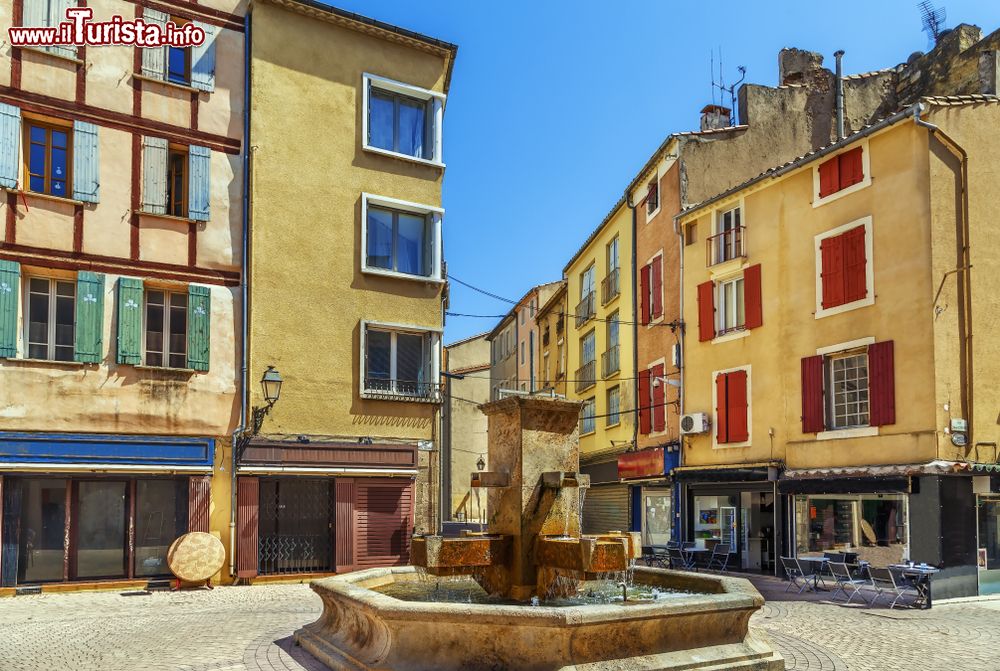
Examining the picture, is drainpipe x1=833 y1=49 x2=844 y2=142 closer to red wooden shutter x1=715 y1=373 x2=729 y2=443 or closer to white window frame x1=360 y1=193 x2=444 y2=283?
red wooden shutter x1=715 y1=373 x2=729 y2=443

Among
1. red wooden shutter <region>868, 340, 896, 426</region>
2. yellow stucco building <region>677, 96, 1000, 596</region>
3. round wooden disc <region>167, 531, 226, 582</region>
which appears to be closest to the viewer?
round wooden disc <region>167, 531, 226, 582</region>

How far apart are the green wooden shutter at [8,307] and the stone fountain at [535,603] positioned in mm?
8874

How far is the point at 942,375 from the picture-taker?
647 inches

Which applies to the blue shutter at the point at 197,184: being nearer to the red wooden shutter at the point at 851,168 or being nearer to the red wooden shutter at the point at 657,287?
the red wooden shutter at the point at 851,168

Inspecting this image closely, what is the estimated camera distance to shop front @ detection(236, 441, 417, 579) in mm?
17375

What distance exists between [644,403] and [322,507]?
12.0m

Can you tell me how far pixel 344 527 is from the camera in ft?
59.9

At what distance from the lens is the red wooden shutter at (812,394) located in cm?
1912

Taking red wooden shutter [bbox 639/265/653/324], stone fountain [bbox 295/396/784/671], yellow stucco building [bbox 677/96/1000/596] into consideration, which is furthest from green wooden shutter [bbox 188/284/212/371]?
red wooden shutter [bbox 639/265/653/324]

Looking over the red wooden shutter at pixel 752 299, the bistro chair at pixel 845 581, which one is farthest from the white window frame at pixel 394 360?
the bistro chair at pixel 845 581

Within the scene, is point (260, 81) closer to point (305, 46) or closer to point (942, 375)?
point (305, 46)

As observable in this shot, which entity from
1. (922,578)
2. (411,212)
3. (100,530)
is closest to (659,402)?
(411,212)

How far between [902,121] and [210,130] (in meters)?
13.9

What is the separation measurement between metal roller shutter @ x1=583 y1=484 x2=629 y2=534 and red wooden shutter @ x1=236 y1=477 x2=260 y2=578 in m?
14.0
